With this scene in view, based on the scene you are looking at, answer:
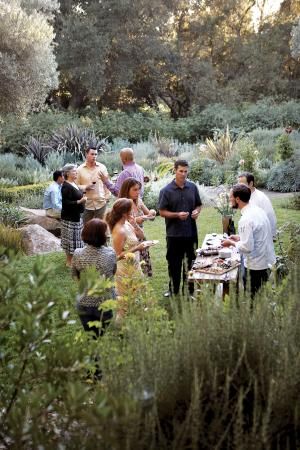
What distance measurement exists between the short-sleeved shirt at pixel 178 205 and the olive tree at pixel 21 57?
653 centimetres

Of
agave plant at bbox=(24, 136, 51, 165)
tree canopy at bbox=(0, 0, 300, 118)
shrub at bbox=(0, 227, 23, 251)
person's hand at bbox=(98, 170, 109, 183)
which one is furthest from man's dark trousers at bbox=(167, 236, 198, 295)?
tree canopy at bbox=(0, 0, 300, 118)

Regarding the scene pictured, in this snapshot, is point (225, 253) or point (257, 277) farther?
point (225, 253)

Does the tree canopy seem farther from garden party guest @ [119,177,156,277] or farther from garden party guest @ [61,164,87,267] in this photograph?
garden party guest @ [119,177,156,277]

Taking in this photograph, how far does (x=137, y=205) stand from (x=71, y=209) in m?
1.36

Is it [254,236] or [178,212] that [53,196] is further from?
[254,236]

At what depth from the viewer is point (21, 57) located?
1192 cm

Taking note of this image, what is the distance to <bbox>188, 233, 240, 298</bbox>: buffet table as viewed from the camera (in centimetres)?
520

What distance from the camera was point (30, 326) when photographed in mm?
2172

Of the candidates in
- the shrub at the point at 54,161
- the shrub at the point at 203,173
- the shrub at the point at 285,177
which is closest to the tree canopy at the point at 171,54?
the shrub at the point at 54,161

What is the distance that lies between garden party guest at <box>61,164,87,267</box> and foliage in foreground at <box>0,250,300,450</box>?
4.94 m

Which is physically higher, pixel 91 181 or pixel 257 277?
pixel 91 181

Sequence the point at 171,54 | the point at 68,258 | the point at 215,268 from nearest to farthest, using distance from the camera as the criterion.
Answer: the point at 215,268, the point at 68,258, the point at 171,54

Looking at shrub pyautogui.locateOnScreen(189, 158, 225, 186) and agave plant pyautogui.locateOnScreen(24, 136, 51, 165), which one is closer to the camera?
shrub pyautogui.locateOnScreen(189, 158, 225, 186)

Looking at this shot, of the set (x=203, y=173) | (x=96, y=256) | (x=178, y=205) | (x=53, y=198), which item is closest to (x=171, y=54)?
(x=203, y=173)
